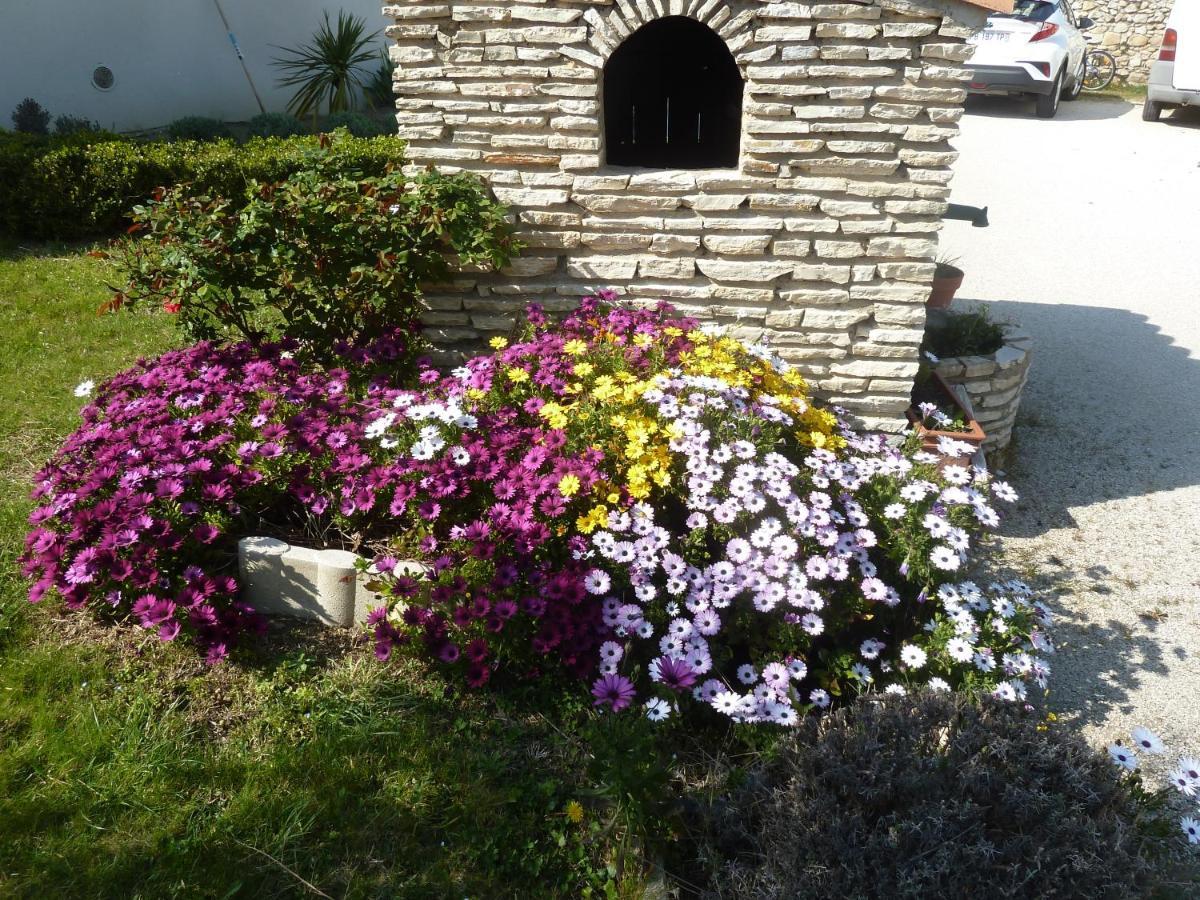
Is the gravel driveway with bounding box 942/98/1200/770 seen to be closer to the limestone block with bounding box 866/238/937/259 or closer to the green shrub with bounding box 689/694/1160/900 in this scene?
the green shrub with bounding box 689/694/1160/900

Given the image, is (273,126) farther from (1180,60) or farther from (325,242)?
(1180,60)

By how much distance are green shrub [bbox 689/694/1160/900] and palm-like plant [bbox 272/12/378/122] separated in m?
11.0

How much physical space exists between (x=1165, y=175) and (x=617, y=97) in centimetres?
848

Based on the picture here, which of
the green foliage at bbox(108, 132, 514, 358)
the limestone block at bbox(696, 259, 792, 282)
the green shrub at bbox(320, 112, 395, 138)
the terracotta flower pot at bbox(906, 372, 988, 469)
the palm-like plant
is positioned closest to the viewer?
the green foliage at bbox(108, 132, 514, 358)

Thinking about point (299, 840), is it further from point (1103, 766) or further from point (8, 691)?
point (1103, 766)

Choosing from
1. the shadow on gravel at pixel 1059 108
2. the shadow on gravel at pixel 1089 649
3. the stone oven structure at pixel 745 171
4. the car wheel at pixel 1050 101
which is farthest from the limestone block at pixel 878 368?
the car wheel at pixel 1050 101

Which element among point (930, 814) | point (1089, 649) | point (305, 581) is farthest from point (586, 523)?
point (1089, 649)

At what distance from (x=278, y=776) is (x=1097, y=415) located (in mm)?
5392

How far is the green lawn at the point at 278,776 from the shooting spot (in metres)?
2.53

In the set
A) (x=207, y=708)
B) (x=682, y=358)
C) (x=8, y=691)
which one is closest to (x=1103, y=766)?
(x=682, y=358)

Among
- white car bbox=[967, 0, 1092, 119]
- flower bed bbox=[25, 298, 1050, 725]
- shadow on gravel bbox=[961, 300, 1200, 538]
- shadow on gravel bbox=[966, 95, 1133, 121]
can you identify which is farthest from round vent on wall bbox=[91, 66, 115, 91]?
shadow on gravel bbox=[966, 95, 1133, 121]

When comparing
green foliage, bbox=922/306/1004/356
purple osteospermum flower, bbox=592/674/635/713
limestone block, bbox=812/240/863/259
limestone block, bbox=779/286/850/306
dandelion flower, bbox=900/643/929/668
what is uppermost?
limestone block, bbox=812/240/863/259

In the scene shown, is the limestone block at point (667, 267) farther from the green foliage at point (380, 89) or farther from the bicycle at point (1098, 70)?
the bicycle at point (1098, 70)

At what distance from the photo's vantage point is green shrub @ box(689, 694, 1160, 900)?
217 cm
